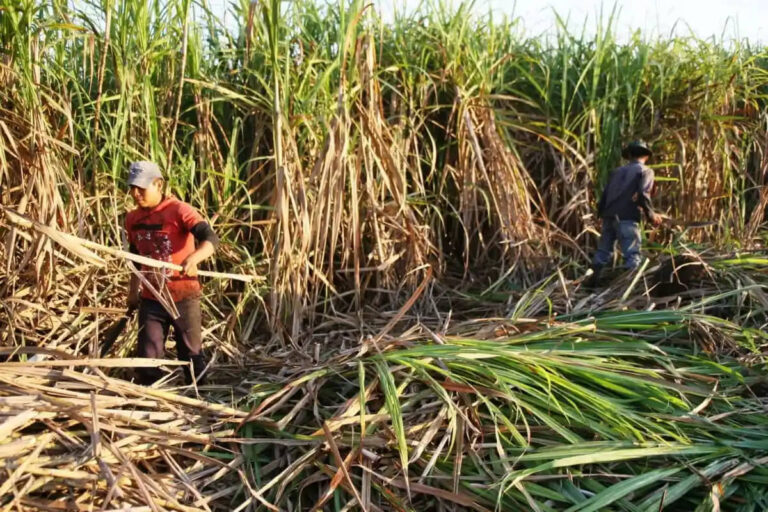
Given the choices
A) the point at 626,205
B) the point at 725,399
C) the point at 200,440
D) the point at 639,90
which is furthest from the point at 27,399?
the point at 639,90

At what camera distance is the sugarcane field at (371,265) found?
2033 mm

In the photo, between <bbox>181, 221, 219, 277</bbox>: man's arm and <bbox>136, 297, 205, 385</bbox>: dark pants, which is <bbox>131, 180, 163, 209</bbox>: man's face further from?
<bbox>136, 297, 205, 385</bbox>: dark pants

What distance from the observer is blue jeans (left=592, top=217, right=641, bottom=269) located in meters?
3.99

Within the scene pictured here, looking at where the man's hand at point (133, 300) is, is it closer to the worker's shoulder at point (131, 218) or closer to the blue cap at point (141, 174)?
the worker's shoulder at point (131, 218)

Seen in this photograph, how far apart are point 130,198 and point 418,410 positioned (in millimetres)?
1815

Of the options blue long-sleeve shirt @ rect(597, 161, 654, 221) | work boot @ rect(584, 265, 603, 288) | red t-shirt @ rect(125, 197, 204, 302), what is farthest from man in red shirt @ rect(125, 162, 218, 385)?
blue long-sleeve shirt @ rect(597, 161, 654, 221)

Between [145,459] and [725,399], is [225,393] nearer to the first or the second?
[145,459]

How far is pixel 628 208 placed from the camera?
3.99 meters

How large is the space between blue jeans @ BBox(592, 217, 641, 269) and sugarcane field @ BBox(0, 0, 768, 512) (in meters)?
0.02

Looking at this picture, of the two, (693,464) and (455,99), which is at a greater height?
(455,99)

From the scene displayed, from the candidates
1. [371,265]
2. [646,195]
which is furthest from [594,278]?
[371,265]

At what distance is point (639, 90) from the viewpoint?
450cm

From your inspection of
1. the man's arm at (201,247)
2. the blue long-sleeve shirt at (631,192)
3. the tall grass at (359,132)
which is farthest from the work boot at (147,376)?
the blue long-sleeve shirt at (631,192)

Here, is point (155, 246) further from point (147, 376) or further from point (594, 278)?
point (594, 278)
